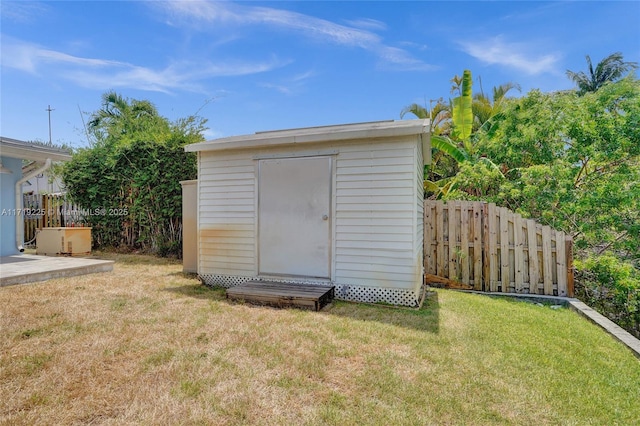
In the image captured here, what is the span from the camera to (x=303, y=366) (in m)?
2.68

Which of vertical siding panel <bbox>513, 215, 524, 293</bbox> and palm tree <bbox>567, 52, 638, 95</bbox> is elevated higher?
palm tree <bbox>567, 52, 638, 95</bbox>

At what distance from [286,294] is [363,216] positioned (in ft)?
5.27

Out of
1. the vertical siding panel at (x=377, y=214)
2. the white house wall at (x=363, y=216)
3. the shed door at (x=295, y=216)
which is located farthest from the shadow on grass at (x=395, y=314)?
the shed door at (x=295, y=216)

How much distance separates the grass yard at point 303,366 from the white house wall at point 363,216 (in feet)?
1.50

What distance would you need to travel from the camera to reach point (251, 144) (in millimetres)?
5164

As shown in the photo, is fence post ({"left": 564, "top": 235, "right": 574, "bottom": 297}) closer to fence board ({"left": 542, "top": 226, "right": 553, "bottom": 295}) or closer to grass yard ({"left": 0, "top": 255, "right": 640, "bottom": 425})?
fence board ({"left": 542, "top": 226, "right": 553, "bottom": 295})

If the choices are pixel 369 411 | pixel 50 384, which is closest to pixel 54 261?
pixel 50 384

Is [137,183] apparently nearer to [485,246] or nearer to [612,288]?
[485,246]

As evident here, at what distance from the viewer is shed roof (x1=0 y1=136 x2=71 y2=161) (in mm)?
6329

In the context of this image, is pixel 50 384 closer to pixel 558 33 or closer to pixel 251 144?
pixel 251 144

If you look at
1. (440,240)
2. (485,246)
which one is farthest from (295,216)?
(485,246)

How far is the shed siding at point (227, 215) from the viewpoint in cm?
540

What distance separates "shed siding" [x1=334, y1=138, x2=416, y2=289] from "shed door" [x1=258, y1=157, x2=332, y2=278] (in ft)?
0.77

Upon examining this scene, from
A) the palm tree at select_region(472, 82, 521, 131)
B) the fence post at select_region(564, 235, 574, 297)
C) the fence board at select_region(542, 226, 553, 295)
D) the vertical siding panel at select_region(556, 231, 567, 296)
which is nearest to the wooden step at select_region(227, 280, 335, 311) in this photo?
the fence board at select_region(542, 226, 553, 295)
